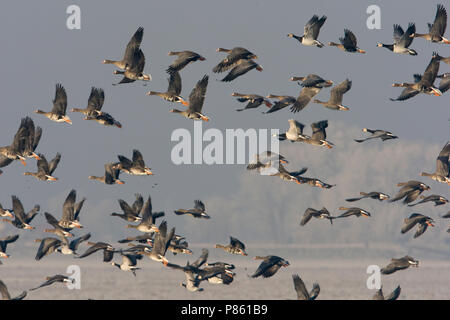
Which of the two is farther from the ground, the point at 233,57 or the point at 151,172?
the point at 233,57

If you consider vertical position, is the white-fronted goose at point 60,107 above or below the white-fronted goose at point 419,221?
above

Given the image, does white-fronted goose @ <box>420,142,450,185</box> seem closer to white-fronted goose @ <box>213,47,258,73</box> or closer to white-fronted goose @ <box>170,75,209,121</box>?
white-fronted goose @ <box>213,47,258,73</box>

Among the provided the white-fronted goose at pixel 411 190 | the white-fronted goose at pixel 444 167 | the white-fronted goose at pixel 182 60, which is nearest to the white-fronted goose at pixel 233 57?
the white-fronted goose at pixel 182 60

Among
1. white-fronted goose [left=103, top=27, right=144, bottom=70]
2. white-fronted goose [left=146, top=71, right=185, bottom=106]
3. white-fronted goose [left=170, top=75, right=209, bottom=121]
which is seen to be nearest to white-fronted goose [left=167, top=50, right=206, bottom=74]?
white-fronted goose [left=146, top=71, right=185, bottom=106]

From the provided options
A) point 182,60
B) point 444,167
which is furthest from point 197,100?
point 444,167

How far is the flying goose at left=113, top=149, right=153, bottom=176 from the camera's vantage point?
90.2 feet

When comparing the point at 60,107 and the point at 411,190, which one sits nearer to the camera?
the point at 60,107

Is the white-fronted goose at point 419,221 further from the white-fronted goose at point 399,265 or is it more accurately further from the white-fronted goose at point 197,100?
the white-fronted goose at point 197,100

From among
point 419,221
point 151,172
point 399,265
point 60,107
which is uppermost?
point 60,107

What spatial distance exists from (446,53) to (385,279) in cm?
8529

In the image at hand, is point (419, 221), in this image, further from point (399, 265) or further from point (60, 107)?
point (60, 107)

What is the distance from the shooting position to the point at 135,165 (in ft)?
91.4

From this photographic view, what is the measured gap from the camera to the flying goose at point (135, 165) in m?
27.5
